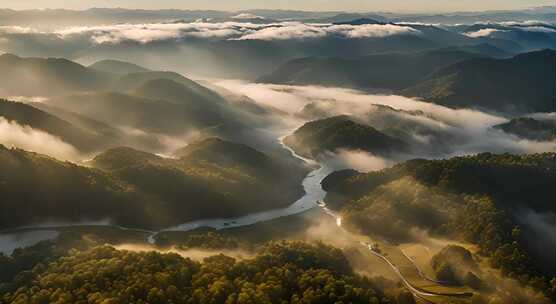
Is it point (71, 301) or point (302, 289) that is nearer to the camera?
point (71, 301)

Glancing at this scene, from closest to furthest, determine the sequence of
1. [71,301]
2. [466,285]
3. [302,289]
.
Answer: [71,301]
[302,289]
[466,285]

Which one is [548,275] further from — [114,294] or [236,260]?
[114,294]

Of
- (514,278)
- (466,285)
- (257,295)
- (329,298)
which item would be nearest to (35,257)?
(257,295)

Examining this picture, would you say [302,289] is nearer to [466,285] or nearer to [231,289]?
[231,289]

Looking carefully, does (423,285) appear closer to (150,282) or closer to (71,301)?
(150,282)

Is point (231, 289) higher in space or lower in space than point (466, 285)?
higher

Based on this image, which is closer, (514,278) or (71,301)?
(71,301)

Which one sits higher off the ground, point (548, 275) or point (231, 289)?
point (231, 289)

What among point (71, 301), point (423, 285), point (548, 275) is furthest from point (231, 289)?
point (548, 275)

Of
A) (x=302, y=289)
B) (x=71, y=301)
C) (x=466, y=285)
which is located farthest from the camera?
(x=466, y=285)
